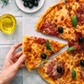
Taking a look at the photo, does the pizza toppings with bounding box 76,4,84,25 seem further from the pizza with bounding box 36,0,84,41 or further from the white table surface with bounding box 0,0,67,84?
the white table surface with bounding box 0,0,67,84

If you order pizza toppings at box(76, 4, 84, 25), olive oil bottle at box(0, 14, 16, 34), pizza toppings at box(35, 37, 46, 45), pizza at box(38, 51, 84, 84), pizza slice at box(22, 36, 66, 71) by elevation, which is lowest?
pizza at box(38, 51, 84, 84)

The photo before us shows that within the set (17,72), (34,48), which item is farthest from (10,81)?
(34,48)

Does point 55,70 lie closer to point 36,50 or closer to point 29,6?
point 36,50

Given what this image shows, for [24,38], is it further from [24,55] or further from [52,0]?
[52,0]

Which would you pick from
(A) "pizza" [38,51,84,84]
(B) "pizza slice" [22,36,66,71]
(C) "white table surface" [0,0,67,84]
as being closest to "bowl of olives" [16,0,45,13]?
(C) "white table surface" [0,0,67,84]

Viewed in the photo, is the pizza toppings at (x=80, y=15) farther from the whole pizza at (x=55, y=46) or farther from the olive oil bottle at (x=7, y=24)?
the olive oil bottle at (x=7, y=24)

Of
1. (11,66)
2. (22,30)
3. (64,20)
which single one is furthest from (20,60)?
(64,20)
